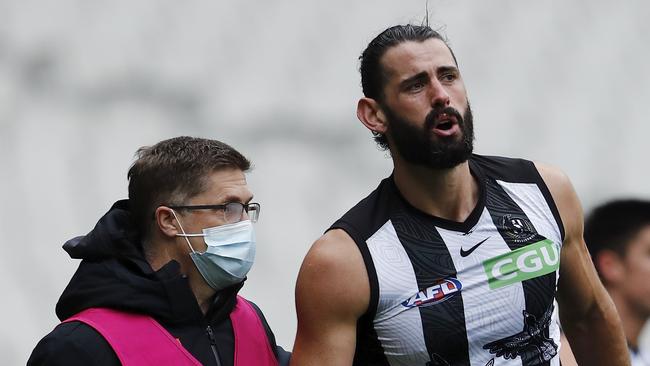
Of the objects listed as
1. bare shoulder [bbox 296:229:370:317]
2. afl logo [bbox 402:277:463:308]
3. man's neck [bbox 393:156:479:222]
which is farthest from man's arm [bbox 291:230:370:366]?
man's neck [bbox 393:156:479:222]

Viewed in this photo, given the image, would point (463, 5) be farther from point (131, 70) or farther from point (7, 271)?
point (7, 271)

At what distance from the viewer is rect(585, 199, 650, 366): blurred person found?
13.7ft

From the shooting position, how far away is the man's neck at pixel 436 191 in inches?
118

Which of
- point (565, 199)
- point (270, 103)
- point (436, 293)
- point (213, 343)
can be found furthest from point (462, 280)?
point (270, 103)

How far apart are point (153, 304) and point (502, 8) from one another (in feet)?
6.72

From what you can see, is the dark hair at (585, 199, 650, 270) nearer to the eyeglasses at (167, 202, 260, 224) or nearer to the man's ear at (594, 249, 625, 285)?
the man's ear at (594, 249, 625, 285)

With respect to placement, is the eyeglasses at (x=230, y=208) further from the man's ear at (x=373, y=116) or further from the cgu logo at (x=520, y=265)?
the cgu logo at (x=520, y=265)

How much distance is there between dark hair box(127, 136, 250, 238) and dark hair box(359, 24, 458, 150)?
36 cm

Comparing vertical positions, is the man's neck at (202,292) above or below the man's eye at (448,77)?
below

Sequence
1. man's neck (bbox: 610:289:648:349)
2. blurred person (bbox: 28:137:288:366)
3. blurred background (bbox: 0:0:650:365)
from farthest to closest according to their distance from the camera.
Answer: man's neck (bbox: 610:289:648:349) → blurred background (bbox: 0:0:650:365) → blurred person (bbox: 28:137:288:366)

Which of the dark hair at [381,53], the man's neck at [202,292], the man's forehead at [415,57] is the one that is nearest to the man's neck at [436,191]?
the dark hair at [381,53]

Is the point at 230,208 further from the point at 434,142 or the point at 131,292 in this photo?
the point at 434,142

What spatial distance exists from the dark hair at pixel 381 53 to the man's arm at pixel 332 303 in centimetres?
36

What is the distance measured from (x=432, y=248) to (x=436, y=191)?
0.46ft
